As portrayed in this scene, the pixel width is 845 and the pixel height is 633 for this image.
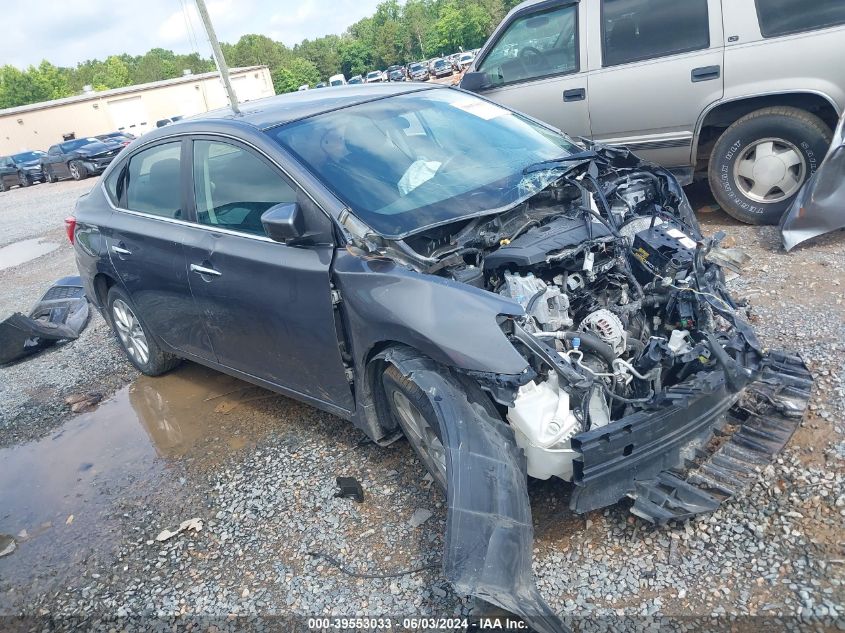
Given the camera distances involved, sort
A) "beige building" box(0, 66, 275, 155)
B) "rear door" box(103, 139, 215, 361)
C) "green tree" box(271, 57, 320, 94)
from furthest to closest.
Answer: "green tree" box(271, 57, 320, 94), "beige building" box(0, 66, 275, 155), "rear door" box(103, 139, 215, 361)

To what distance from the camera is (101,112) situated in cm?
4697

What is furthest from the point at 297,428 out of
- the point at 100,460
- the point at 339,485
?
the point at 100,460

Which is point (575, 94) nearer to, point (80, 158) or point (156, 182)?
point (156, 182)

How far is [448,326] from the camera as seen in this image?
2654 millimetres

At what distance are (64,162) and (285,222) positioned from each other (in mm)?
24874

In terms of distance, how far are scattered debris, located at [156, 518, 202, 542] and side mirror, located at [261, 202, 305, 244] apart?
1.54 meters

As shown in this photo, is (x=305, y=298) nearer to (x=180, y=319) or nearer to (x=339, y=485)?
(x=339, y=485)

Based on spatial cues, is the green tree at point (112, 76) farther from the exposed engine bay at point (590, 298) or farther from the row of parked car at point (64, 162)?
the exposed engine bay at point (590, 298)

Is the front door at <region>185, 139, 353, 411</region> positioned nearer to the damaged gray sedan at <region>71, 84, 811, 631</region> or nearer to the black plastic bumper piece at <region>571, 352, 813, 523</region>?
the damaged gray sedan at <region>71, 84, 811, 631</region>

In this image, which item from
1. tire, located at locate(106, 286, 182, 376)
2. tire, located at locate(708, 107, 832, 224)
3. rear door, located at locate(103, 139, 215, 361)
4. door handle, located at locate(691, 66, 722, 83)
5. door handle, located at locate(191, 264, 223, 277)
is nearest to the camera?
door handle, located at locate(191, 264, 223, 277)

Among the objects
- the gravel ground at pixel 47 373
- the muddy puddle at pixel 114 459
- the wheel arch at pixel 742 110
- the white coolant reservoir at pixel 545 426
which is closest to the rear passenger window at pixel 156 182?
the muddy puddle at pixel 114 459

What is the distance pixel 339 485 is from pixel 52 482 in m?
2.04

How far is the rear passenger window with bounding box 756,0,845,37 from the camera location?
4.81 meters

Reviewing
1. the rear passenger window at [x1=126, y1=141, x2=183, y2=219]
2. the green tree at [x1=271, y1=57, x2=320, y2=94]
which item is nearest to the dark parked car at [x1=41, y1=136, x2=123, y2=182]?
the rear passenger window at [x1=126, y1=141, x2=183, y2=219]
